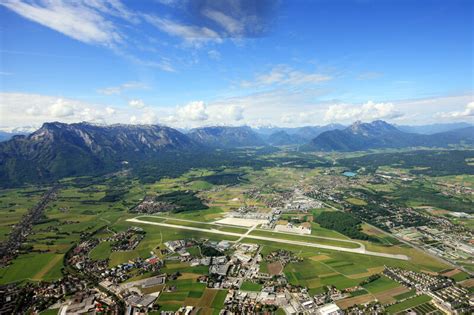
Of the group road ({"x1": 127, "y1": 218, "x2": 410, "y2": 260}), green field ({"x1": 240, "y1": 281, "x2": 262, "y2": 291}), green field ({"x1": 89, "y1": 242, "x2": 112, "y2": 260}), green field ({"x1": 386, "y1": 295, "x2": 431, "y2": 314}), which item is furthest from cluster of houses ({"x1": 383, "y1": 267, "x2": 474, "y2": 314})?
green field ({"x1": 89, "y1": 242, "x2": 112, "y2": 260})

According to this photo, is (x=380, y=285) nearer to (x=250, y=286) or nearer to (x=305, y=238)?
(x=250, y=286)

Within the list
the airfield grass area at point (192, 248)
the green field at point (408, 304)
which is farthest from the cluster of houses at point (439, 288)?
the airfield grass area at point (192, 248)

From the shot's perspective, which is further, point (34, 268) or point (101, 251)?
point (101, 251)

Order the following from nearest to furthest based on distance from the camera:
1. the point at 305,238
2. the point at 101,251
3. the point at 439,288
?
the point at 439,288
the point at 101,251
the point at 305,238

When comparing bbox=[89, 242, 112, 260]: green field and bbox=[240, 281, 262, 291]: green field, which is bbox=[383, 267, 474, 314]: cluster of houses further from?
bbox=[89, 242, 112, 260]: green field

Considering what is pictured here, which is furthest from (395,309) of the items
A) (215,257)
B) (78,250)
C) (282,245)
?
(78,250)

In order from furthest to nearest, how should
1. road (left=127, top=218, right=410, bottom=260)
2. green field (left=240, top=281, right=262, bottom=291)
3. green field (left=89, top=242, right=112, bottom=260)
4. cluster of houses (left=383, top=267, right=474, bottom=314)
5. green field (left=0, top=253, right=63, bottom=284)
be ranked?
green field (left=89, top=242, right=112, bottom=260) → road (left=127, top=218, right=410, bottom=260) → green field (left=0, top=253, right=63, bottom=284) → green field (left=240, top=281, right=262, bottom=291) → cluster of houses (left=383, top=267, right=474, bottom=314)

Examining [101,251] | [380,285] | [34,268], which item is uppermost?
[34,268]

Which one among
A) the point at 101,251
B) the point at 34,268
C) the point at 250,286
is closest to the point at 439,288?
the point at 250,286

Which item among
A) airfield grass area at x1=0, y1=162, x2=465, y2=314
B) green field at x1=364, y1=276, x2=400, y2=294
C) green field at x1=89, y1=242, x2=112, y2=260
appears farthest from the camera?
green field at x1=89, y1=242, x2=112, y2=260

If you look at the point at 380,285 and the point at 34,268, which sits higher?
the point at 34,268

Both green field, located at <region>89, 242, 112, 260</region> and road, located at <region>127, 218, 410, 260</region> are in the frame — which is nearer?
road, located at <region>127, 218, 410, 260</region>
